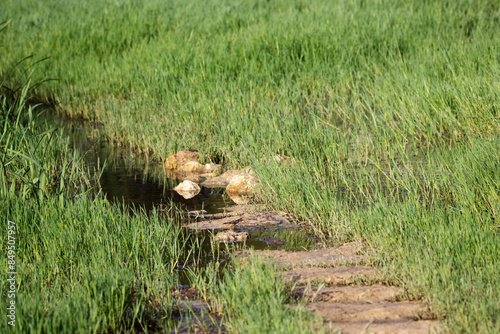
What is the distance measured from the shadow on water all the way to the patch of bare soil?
494 millimetres

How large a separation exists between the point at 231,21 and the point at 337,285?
9.16 meters

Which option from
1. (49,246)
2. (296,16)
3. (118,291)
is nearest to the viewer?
(118,291)

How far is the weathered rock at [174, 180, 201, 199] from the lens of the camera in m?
5.82

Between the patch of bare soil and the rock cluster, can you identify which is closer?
the patch of bare soil

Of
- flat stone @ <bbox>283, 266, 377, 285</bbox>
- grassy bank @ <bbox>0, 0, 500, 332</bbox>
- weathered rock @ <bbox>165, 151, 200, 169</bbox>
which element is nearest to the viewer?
flat stone @ <bbox>283, 266, 377, 285</bbox>

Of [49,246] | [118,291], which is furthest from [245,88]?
[118,291]

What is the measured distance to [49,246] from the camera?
139 inches

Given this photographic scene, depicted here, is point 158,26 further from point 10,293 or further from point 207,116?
point 10,293

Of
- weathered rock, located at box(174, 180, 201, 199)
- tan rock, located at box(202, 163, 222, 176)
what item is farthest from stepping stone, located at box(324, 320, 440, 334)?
tan rock, located at box(202, 163, 222, 176)

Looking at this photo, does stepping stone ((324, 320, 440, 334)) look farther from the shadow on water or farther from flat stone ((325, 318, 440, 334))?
the shadow on water

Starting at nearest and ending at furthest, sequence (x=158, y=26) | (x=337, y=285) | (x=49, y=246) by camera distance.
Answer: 1. (x=337, y=285)
2. (x=49, y=246)
3. (x=158, y=26)

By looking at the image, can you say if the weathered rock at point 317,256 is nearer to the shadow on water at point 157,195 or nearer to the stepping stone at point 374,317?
the shadow on water at point 157,195

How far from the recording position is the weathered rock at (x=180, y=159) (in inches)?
267

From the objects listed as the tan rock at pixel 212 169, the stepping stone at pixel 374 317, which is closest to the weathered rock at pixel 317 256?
the stepping stone at pixel 374 317
